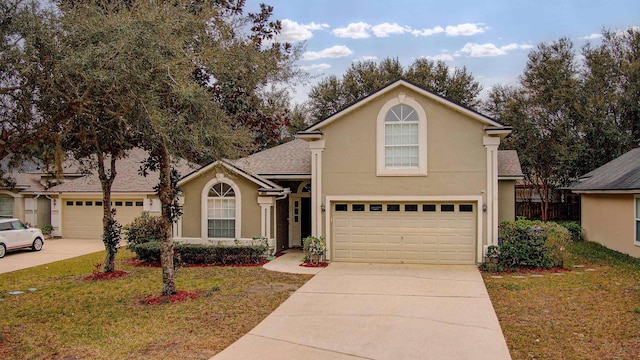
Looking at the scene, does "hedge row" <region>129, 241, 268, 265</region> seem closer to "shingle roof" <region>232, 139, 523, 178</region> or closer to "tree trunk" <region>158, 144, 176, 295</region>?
"shingle roof" <region>232, 139, 523, 178</region>

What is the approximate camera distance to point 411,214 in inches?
607

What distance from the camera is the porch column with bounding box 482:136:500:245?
48.1 ft

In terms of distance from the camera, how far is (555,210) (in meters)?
33.4

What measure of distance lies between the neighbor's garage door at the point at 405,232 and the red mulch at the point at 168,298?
19.7ft

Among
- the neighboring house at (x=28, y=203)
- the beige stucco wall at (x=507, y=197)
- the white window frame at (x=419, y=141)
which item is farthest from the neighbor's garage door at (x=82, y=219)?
the beige stucco wall at (x=507, y=197)

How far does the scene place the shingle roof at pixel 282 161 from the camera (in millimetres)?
17844

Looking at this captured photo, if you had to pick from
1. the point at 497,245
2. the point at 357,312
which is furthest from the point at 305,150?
the point at 357,312

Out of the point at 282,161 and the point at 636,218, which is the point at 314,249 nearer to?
the point at 282,161

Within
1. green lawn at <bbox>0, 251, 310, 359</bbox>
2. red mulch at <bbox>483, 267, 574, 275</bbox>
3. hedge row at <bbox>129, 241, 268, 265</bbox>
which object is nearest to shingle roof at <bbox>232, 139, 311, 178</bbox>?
hedge row at <bbox>129, 241, 268, 265</bbox>

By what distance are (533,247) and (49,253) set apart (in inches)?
724

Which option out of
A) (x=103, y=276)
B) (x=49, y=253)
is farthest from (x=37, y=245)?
(x=103, y=276)

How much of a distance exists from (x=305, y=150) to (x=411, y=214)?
6194 millimetres

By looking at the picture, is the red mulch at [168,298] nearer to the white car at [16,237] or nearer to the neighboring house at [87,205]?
the white car at [16,237]

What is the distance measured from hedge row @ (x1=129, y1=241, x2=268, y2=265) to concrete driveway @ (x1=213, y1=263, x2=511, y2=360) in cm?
340
